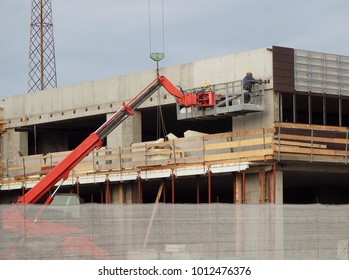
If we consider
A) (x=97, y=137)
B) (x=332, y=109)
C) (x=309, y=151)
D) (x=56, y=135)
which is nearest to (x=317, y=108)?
(x=332, y=109)

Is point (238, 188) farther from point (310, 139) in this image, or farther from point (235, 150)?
point (310, 139)

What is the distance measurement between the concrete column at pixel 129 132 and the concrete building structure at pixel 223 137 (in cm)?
4

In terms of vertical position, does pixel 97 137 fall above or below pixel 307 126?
below

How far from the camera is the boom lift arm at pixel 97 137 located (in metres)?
34.2

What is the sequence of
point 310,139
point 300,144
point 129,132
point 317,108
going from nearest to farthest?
point 300,144
point 310,139
point 317,108
point 129,132

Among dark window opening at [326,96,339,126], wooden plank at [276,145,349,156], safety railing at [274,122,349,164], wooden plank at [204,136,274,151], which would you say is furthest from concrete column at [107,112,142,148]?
wooden plank at [276,145,349,156]

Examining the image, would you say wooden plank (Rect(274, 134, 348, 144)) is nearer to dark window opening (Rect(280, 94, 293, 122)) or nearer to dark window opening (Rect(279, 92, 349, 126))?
dark window opening (Rect(279, 92, 349, 126))

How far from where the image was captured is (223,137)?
33.9 metres

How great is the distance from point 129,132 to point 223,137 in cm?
745

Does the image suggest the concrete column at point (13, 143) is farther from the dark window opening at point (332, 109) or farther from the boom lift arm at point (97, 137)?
the dark window opening at point (332, 109)

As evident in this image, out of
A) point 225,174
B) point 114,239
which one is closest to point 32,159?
point 225,174

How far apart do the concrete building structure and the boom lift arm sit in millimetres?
804

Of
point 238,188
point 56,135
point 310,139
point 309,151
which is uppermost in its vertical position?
point 56,135

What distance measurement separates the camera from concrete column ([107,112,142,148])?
40250 mm
